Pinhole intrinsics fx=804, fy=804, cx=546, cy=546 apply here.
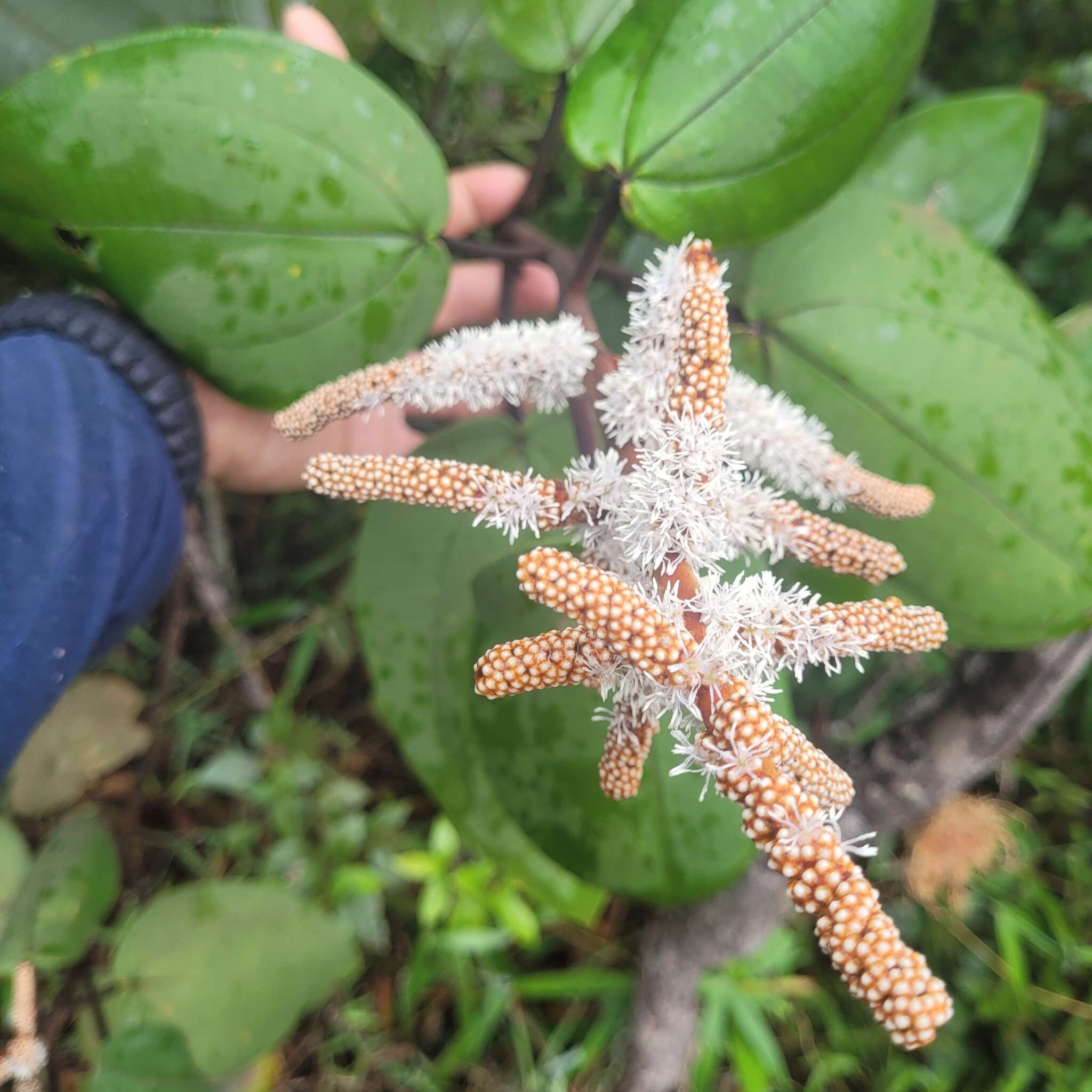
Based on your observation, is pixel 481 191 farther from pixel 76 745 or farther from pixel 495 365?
pixel 76 745

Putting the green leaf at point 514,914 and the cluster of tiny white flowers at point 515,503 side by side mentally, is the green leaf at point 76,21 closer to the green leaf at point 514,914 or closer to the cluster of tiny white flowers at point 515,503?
the cluster of tiny white flowers at point 515,503

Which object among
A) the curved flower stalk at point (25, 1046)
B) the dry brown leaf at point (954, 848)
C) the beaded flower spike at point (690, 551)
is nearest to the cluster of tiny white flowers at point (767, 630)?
the beaded flower spike at point (690, 551)

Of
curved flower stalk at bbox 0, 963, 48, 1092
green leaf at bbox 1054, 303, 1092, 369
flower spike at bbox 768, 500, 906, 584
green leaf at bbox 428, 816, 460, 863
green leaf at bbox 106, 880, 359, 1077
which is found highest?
green leaf at bbox 1054, 303, 1092, 369

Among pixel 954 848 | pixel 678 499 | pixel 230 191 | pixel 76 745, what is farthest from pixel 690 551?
pixel 954 848

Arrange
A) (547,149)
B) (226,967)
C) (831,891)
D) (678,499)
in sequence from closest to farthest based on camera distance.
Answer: (831,891), (678,499), (547,149), (226,967)

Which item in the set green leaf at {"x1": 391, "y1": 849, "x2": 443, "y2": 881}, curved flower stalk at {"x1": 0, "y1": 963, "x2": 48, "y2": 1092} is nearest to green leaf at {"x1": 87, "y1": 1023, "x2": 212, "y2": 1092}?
curved flower stalk at {"x1": 0, "y1": 963, "x2": 48, "y2": 1092}

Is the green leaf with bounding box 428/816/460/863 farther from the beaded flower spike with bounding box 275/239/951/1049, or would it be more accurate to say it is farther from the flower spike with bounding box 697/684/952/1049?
the flower spike with bounding box 697/684/952/1049

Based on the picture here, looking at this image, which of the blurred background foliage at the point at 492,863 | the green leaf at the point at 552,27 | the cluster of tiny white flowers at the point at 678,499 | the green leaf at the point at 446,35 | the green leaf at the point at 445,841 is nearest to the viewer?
the cluster of tiny white flowers at the point at 678,499
